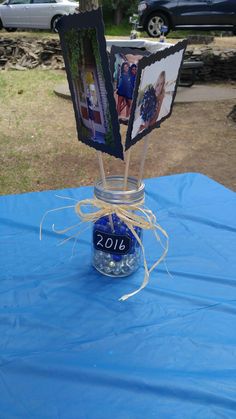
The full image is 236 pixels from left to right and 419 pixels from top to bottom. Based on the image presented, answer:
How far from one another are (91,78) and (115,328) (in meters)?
0.50

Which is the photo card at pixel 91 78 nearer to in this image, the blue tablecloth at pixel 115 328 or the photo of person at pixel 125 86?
the photo of person at pixel 125 86

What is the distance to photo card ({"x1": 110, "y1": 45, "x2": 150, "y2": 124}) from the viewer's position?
96cm

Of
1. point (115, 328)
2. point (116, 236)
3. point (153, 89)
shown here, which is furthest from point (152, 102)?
point (115, 328)

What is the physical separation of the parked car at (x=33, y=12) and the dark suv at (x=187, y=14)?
7.42ft

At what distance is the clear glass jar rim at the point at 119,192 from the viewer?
3.01ft

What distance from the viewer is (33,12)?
10.5 meters

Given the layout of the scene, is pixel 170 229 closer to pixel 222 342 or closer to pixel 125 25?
pixel 222 342

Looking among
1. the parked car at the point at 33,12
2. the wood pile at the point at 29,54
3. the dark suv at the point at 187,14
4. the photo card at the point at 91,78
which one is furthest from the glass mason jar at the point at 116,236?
the parked car at the point at 33,12

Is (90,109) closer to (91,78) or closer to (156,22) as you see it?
(91,78)

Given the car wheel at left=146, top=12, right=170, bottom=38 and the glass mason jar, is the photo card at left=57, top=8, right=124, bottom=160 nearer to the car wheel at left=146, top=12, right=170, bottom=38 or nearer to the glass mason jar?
the glass mason jar

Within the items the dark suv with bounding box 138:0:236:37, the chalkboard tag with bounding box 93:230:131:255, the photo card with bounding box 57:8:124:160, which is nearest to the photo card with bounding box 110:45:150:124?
the photo card with bounding box 57:8:124:160

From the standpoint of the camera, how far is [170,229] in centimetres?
125

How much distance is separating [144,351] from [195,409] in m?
0.15

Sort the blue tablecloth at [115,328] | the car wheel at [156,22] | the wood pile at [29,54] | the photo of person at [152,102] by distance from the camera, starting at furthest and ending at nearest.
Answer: the car wheel at [156,22] → the wood pile at [29,54] → the photo of person at [152,102] → the blue tablecloth at [115,328]
